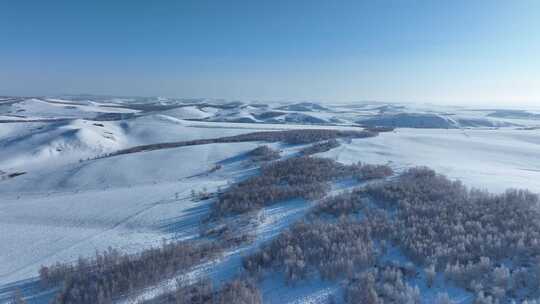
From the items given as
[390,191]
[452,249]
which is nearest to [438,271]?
[452,249]

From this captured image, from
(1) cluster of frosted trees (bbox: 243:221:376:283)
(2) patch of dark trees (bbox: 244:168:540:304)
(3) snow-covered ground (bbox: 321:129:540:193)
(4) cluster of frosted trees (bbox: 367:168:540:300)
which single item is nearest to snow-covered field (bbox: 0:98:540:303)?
(3) snow-covered ground (bbox: 321:129:540:193)

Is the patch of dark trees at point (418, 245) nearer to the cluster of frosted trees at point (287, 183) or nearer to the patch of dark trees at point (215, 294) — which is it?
the patch of dark trees at point (215, 294)

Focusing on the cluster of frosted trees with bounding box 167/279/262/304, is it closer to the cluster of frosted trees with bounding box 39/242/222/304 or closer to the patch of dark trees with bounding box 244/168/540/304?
the patch of dark trees with bounding box 244/168/540/304

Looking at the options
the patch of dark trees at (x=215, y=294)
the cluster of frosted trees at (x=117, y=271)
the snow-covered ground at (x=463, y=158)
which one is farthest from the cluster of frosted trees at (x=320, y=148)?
the patch of dark trees at (x=215, y=294)

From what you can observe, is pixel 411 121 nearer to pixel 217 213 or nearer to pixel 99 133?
pixel 99 133

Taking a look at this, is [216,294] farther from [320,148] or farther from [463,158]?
[463,158]

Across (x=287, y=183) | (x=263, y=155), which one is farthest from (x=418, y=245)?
(x=263, y=155)
